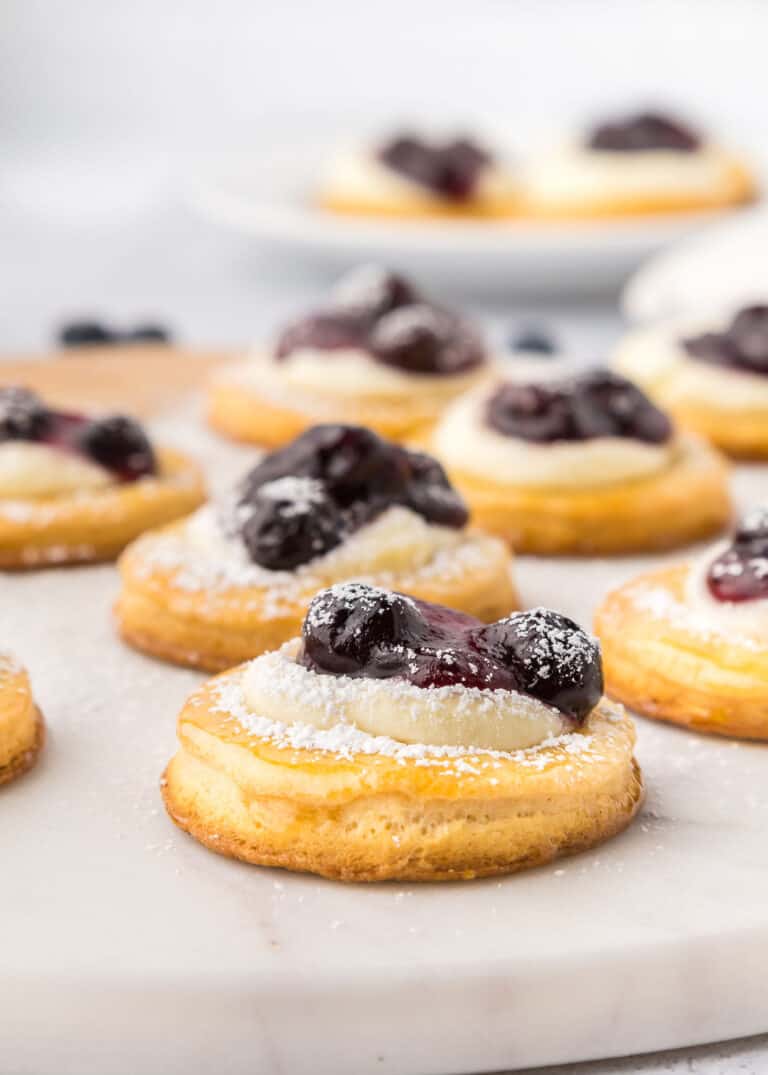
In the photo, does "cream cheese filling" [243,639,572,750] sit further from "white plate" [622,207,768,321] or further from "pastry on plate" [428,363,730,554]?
"white plate" [622,207,768,321]

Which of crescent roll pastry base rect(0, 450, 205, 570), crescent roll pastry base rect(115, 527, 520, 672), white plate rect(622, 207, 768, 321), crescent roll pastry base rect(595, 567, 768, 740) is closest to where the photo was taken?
crescent roll pastry base rect(595, 567, 768, 740)

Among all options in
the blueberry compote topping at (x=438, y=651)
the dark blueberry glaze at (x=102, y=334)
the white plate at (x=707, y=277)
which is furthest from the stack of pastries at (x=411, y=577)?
the dark blueberry glaze at (x=102, y=334)

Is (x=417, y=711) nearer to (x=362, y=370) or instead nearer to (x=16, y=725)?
(x=16, y=725)

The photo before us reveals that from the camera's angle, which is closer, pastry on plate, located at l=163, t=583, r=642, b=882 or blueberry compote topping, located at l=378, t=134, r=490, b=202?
pastry on plate, located at l=163, t=583, r=642, b=882

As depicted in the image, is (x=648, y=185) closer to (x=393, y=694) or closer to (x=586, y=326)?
(x=586, y=326)

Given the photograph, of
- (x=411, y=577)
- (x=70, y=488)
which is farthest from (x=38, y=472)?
(x=411, y=577)

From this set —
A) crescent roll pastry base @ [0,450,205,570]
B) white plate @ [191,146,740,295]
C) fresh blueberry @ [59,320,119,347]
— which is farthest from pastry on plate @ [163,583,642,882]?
white plate @ [191,146,740,295]

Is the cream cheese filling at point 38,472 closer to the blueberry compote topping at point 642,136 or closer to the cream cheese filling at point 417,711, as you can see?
the cream cheese filling at point 417,711
